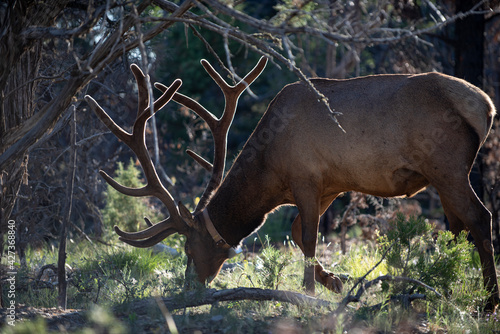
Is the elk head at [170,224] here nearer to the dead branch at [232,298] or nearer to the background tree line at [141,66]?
the background tree line at [141,66]

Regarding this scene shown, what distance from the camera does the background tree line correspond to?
3.83m

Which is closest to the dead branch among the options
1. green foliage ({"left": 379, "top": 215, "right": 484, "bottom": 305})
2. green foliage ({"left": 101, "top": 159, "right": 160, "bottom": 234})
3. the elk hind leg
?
green foliage ({"left": 379, "top": 215, "right": 484, "bottom": 305})

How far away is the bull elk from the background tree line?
51cm

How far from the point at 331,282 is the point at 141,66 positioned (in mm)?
4823

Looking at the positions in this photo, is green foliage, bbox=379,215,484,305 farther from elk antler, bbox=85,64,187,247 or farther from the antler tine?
elk antler, bbox=85,64,187,247

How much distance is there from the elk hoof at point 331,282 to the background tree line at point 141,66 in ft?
7.17

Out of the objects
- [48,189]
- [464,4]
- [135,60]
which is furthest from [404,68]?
[48,189]

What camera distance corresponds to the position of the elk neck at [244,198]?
576cm

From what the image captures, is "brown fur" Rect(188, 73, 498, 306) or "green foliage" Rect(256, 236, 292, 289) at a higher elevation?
"brown fur" Rect(188, 73, 498, 306)

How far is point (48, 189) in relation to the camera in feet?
24.3

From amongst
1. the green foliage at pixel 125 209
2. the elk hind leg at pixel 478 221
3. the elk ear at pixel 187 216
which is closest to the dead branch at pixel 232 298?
the elk ear at pixel 187 216

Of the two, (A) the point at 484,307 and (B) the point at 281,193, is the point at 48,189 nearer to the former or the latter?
(B) the point at 281,193

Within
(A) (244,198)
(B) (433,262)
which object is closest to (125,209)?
(A) (244,198)

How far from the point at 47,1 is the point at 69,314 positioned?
2.58m
